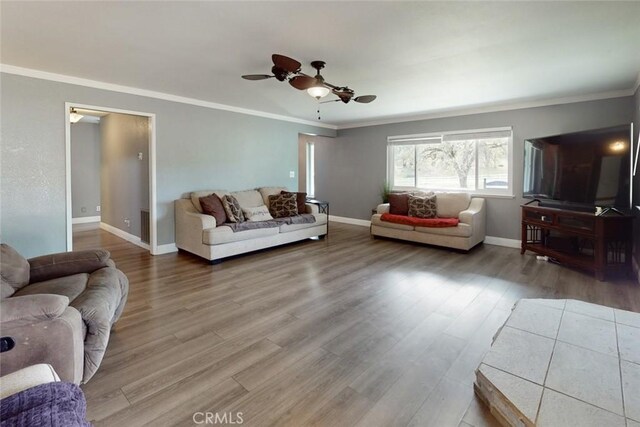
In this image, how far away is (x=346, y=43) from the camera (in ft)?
9.35

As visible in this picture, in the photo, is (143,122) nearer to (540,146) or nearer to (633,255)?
(540,146)

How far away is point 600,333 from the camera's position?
2.10 metres

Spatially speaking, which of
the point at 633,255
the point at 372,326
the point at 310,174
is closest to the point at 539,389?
the point at 372,326

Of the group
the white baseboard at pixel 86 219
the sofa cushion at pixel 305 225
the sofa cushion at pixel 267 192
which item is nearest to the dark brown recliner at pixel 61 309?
the sofa cushion at pixel 305 225

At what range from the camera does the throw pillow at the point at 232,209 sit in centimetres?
484

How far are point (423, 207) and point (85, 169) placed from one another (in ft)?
25.6

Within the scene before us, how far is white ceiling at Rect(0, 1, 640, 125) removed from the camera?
2.30m

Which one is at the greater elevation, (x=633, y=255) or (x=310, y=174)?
(x=310, y=174)

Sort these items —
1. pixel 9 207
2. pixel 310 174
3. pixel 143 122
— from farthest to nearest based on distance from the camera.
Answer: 1. pixel 310 174
2. pixel 143 122
3. pixel 9 207

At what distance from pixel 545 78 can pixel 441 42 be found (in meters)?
2.00

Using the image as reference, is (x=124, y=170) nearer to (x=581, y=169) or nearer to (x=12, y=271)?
(x=12, y=271)

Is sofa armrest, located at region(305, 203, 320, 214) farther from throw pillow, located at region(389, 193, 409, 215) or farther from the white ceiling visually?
the white ceiling

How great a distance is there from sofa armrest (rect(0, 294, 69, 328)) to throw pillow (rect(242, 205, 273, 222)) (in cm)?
346

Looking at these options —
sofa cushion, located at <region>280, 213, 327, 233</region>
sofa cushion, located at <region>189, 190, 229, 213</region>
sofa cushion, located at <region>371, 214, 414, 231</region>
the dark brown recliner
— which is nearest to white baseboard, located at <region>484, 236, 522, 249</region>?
sofa cushion, located at <region>371, 214, 414, 231</region>
